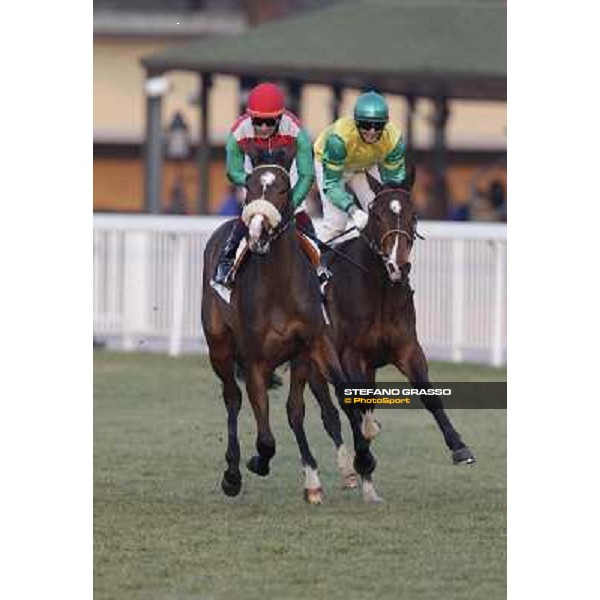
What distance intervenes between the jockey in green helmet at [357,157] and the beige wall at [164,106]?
20366 mm

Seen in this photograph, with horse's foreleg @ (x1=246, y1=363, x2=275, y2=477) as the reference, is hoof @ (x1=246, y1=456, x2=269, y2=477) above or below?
below

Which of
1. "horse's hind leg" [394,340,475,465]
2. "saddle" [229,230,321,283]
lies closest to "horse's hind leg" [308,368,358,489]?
"horse's hind leg" [394,340,475,465]

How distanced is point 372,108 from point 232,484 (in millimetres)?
1583

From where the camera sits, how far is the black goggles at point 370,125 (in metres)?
9.19

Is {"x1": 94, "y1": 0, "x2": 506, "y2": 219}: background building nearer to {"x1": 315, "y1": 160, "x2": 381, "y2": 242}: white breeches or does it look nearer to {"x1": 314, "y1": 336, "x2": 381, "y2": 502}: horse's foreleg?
{"x1": 315, "y1": 160, "x2": 381, "y2": 242}: white breeches

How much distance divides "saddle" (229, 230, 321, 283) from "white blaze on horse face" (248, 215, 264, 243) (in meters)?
0.46

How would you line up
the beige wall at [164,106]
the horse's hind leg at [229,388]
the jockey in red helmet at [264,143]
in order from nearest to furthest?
the jockey in red helmet at [264,143] → the horse's hind leg at [229,388] → the beige wall at [164,106]

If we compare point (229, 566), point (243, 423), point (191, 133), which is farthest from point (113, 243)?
point (191, 133)

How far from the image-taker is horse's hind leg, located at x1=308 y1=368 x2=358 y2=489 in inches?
367

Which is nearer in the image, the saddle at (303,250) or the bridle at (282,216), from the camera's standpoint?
the bridle at (282,216)

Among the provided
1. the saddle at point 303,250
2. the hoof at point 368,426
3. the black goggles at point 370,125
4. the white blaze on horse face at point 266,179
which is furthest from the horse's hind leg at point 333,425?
the white blaze on horse face at point 266,179

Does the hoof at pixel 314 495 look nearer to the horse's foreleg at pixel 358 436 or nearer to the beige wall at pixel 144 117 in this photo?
the horse's foreleg at pixel 358 436

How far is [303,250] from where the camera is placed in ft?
29.1

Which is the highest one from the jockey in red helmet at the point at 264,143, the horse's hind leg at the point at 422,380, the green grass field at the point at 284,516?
the jockey in red helmet at the point at 264,143
